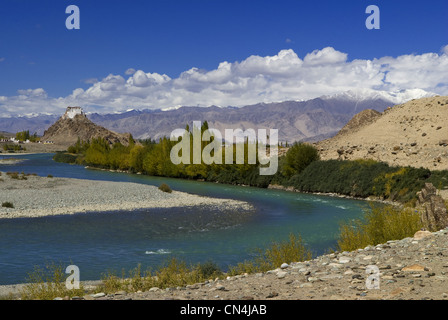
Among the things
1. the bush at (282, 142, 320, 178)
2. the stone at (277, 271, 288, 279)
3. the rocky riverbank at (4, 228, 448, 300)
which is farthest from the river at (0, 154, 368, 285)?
the bush at (282, 142, 320, 178)

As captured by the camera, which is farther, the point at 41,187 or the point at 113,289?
the point at 41,187

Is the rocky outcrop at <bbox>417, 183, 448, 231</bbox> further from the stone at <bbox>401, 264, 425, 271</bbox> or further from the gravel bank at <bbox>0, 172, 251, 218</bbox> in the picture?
the gravel bank at <bbox>0, 172, 251, 218</bbox>

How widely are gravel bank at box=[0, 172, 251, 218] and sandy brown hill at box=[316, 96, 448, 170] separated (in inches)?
1124

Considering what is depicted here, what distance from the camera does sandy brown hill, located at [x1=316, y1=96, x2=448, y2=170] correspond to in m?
58.1

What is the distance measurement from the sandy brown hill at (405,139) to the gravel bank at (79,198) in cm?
2854

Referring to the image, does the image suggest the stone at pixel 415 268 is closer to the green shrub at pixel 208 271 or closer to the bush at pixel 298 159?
the green shrub at pixel 208 271

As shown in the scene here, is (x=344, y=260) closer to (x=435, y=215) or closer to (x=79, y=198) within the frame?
(x=435, y=215)

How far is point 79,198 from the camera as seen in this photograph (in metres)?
40.1

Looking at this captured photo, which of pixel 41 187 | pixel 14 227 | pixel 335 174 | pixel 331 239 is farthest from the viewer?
pixel 335 174

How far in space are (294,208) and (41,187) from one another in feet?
89.5

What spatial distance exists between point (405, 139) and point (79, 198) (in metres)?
52.3
